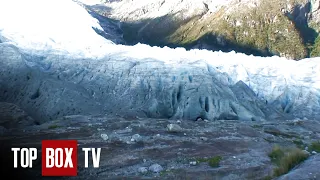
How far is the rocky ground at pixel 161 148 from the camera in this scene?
87.9 feet

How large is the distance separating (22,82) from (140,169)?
2211 inches

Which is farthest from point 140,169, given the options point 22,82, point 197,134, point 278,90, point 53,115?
point 278,90

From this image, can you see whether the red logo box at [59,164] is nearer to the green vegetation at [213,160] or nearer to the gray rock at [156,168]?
the gray rock at [156,168]

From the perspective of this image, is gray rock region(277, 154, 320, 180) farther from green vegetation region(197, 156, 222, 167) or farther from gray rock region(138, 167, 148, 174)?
gray rock region(138, 167, 148, 174)

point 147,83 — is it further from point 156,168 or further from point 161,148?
point 156,168

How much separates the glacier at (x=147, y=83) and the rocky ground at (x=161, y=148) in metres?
12.6

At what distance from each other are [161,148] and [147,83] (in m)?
46.4

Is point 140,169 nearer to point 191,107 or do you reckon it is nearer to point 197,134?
point 197,134

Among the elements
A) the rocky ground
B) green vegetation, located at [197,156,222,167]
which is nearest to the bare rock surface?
the rocky ground

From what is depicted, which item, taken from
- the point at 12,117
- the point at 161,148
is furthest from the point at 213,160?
the point at 12,117

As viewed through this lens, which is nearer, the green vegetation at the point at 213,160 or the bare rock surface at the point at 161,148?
the bare rock surface at the point at 161,148

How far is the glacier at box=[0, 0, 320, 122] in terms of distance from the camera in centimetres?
7506

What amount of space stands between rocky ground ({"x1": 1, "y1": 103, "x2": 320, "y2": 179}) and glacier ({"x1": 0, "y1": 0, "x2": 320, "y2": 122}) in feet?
41.2

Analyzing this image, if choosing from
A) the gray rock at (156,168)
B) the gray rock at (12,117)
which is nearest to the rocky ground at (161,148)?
the gray rock at (156,168)
